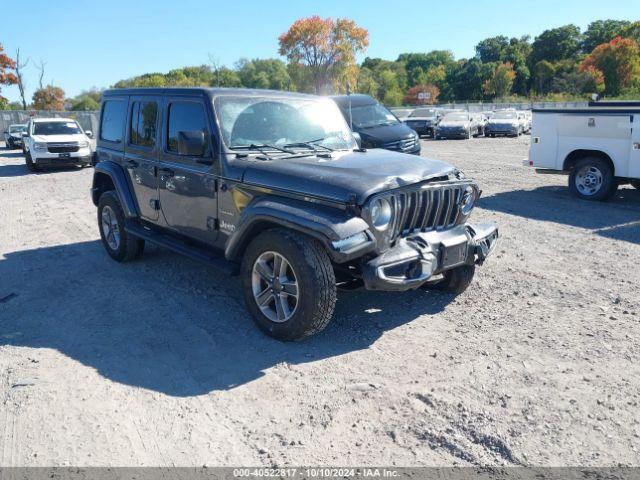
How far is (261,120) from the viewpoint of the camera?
529 cm

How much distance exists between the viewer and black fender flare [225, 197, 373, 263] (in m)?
3.96

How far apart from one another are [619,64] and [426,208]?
222 feet

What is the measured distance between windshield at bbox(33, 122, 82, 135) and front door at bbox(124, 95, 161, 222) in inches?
534

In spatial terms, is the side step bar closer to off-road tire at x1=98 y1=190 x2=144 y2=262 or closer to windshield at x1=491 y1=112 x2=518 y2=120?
off-road tire at x1=98 y1=190 x2=144 y2=262

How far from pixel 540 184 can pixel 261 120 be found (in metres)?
9.07

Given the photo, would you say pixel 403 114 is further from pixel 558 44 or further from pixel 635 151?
pixel 558 44

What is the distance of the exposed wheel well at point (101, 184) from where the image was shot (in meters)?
7.21

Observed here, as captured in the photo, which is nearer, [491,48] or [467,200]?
[467,200]

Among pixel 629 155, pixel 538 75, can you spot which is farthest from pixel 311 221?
pixel 538 75

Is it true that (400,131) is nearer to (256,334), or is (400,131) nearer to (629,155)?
(629,155)

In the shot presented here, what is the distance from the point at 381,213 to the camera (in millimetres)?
4230

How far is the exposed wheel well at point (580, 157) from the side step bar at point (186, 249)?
8.16m

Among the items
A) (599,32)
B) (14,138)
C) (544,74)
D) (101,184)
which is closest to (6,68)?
(14,138)

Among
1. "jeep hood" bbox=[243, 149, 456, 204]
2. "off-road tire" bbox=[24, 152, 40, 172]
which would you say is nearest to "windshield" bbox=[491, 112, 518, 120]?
"off-road tire" bbox=[24, 152, 40, 172]
